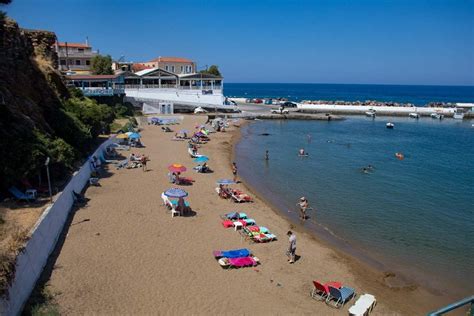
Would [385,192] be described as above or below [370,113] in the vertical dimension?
below

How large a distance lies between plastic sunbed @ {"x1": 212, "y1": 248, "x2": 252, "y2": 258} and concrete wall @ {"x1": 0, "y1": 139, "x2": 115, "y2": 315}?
18.2ft

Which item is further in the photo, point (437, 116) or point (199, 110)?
point (437, 116)

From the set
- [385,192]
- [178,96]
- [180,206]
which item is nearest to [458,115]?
[178,96]

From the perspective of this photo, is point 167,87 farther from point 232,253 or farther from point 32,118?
point 232,253

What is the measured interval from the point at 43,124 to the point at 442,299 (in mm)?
19695

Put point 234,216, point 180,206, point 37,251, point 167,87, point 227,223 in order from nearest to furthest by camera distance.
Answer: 1. point 37,251
2. point 227,223
3. point 234,216
4. point 180,206
5. point 167,87

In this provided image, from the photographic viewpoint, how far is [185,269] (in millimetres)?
13242

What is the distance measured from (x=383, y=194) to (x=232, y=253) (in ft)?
47.1

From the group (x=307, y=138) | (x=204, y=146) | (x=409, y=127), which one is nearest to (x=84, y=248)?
(x=204, y=146)

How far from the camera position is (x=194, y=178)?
82.1 ft

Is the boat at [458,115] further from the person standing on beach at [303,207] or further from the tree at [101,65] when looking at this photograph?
the person standing on beach at [303,207]

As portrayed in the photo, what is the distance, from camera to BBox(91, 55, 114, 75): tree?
2426 inches

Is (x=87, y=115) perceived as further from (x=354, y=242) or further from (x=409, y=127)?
(x=409, y=127)

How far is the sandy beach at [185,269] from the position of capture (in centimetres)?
1147
